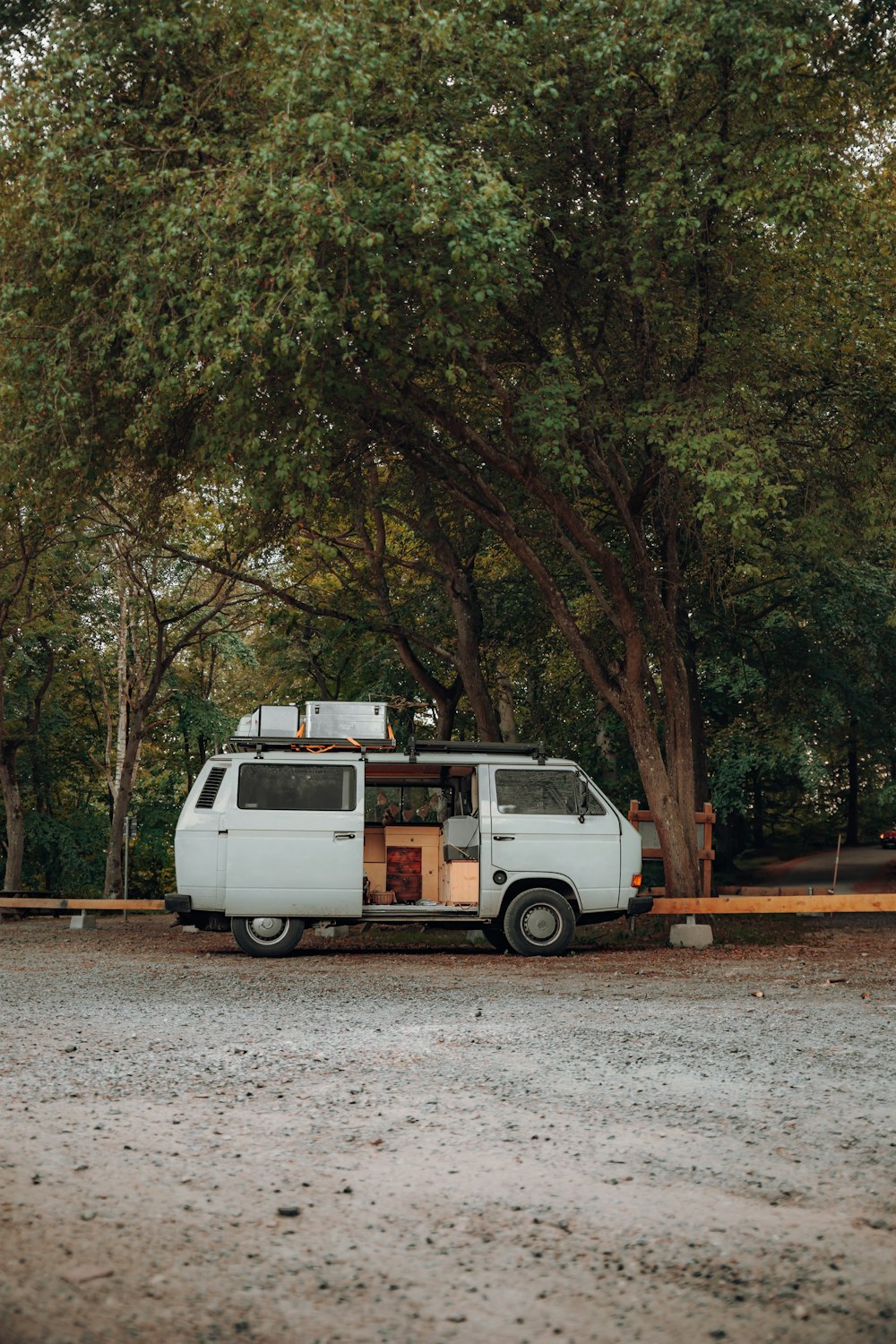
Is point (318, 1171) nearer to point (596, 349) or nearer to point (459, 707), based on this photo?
point (596, 349)

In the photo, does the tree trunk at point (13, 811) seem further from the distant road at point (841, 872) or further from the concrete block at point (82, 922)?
the distant road at point (841, 872)

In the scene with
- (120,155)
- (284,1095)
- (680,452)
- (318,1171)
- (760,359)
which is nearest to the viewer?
(318,1171)

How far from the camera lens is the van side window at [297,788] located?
49.5 ft

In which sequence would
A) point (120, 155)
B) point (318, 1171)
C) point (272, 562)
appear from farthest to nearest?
point (272, 562)
point (120, 155)
point (318, 1171)

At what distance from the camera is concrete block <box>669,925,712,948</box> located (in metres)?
17.3

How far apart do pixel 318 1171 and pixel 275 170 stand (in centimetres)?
1042

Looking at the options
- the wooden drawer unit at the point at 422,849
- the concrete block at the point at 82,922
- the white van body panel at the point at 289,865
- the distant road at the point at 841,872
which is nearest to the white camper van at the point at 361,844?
the white van body panel at the point at 289,865

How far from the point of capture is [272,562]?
31797 mm

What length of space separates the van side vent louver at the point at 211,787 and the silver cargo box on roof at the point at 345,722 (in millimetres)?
1111

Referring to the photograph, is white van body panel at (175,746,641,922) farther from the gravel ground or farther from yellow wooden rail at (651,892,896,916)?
the gravel ground

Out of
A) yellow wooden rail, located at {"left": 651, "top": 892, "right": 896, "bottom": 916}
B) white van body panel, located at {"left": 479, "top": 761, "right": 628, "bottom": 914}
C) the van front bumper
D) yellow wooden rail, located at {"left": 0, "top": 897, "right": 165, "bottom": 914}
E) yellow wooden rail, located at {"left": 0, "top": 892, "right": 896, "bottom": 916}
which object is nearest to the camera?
the van front bumper

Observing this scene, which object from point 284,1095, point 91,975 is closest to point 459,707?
point 91,975

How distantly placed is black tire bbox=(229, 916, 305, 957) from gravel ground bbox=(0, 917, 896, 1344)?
14.9ft

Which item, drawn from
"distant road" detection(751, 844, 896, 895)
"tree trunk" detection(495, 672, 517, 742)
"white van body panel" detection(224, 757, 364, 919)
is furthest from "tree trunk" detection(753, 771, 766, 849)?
"white van body panel" detection(224, 757, 364, 919)
